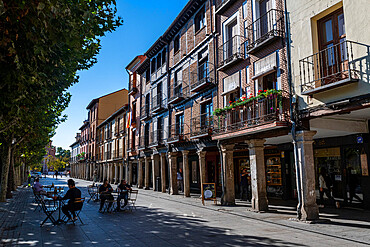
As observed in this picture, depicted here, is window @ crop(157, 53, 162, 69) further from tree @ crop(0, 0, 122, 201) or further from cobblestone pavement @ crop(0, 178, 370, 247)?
tree @ crop(0, 0, 122, 201)

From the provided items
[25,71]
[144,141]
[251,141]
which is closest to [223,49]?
[251,141]

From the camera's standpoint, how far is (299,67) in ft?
33.8

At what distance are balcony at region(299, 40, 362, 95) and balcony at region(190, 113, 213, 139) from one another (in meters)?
7.09

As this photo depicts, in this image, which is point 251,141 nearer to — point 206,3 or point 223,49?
point 223,49

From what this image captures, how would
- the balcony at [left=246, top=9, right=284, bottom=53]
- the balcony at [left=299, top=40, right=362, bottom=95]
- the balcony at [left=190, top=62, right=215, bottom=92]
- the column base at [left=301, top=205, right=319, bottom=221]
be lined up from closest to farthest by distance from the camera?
the balcony at [left=299, top=40, right=362, bottom=95] < the column base at [left=301, top=205, right=319, bottom=221] < the balcony at [left=246, top=9, right=284, bottom=53] < the balcony at [left=190, top=62, right=215, bottom=92]

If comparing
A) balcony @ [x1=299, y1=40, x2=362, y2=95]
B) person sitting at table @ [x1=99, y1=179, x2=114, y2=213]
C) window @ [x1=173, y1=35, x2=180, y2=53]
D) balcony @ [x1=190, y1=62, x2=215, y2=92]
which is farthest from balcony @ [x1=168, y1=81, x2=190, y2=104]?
balcony @ [x1=299, y1=40, x2=362, y2=95]

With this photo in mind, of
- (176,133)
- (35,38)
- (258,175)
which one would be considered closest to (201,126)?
(176,133)

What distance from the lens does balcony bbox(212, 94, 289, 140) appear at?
1087 cm

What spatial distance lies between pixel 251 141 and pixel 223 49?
5.60 metres

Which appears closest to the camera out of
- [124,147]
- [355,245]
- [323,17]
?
[355,245]

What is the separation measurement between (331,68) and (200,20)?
12110 mm

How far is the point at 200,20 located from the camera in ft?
65.2

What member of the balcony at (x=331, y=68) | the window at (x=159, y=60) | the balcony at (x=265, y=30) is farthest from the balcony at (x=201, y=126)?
the window at (x=159, y=60)

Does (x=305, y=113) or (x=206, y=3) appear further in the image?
(x=206, y=3)
